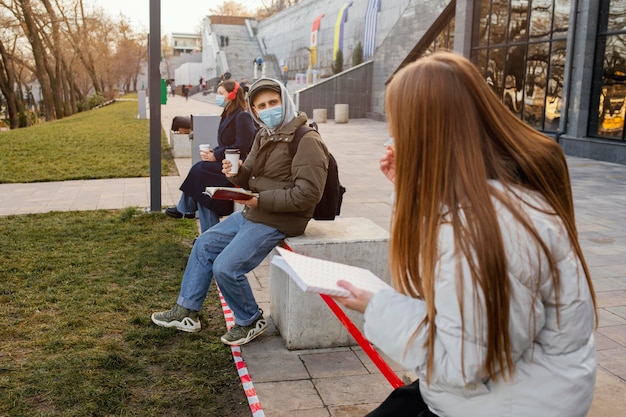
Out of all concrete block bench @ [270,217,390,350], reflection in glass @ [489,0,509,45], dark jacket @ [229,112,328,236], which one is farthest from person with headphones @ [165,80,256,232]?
reflection in glass @ [489,0,509,45]

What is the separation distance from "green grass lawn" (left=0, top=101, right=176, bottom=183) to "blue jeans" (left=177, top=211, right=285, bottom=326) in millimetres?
7994

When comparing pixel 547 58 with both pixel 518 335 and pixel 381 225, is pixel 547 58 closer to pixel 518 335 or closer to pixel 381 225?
pixel 381 225

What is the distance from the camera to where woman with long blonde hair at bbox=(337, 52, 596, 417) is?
151cm

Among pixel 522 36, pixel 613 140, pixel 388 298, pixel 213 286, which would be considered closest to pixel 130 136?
pixel 522 36

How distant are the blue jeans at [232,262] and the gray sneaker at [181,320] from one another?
0.15 ft

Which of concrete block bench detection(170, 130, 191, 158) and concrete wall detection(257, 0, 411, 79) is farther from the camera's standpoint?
concrete wall detection(257, 0, 411, 79)

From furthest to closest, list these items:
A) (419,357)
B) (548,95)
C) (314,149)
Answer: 1. (548,95)
2. (314,149)
3. (419,357)

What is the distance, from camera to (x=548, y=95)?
17906 millimetres

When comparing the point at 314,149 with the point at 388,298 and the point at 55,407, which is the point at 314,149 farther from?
the point at 388,298

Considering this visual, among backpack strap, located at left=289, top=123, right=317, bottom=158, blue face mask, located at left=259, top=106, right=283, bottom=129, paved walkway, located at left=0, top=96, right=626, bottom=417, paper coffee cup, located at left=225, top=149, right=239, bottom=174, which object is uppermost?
blue face mask, located at left=259, top=106, right=283, bottom=129

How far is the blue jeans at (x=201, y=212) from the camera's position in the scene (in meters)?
6.39

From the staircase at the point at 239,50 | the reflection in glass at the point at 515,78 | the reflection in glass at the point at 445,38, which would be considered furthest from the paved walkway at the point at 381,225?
the staircase at the point at 239,50

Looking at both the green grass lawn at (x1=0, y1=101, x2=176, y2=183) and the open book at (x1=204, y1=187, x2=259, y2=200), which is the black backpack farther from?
the green grass lawn at (x1=0, y1=101, x2=176, y2=183)

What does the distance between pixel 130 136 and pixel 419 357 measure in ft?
64.8
